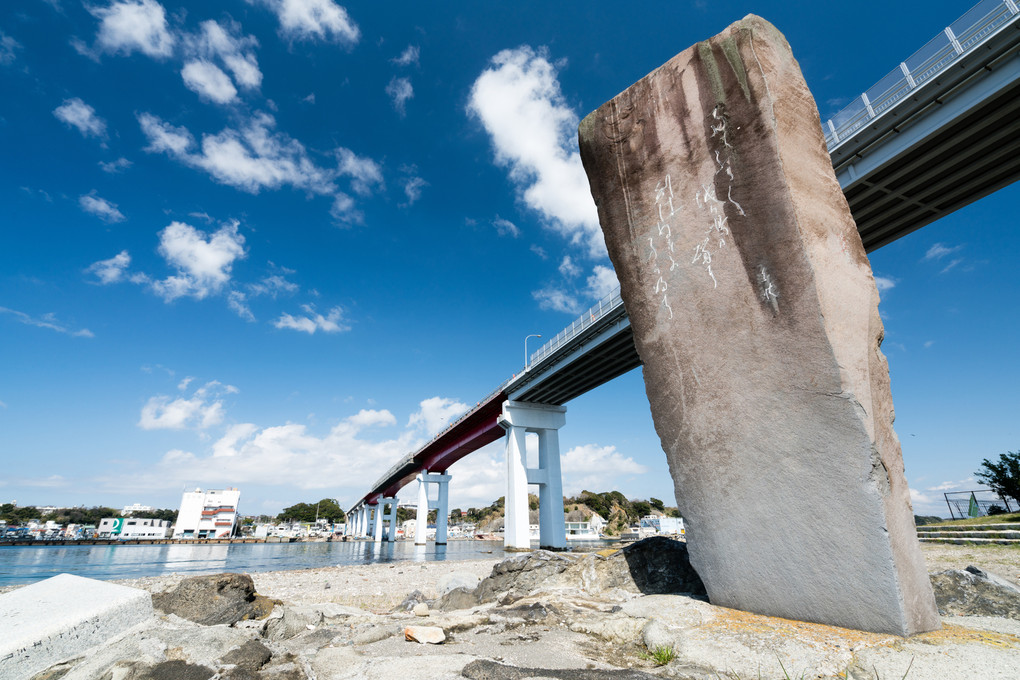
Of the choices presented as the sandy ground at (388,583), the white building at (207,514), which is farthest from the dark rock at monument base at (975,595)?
the white building at (207,514)

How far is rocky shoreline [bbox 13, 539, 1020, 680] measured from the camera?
3.24 m

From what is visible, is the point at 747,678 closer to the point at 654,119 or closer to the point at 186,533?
the point at 654,119

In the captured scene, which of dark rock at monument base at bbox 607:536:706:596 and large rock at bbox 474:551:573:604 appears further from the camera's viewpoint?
large rock at bbox 474:551:573:604

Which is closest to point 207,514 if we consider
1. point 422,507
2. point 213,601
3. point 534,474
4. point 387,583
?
point 422,507

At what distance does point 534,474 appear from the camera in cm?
3083

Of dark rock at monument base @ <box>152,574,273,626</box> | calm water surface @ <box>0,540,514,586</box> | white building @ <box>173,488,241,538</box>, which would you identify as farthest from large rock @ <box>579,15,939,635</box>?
white building @ <box>173,488,241,538</box>

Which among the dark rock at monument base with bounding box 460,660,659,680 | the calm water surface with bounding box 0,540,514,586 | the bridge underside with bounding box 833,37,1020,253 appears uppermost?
the bridge underside with bounding box 833,37,1020,253

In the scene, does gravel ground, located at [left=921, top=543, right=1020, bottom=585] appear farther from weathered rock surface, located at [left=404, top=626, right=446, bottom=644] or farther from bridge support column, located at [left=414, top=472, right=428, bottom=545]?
bridge support column, located at [left=414, top=472, right=428, bottom=545]

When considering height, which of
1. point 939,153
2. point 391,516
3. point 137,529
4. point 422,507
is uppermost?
point 939,153

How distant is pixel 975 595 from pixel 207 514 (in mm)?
101953

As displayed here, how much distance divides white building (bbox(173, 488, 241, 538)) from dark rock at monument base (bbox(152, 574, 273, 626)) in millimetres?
94408

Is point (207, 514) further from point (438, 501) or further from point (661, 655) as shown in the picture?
point (661, 655)

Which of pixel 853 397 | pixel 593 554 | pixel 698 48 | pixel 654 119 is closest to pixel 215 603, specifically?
pixel 593 554

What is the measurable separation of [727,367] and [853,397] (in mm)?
1113
